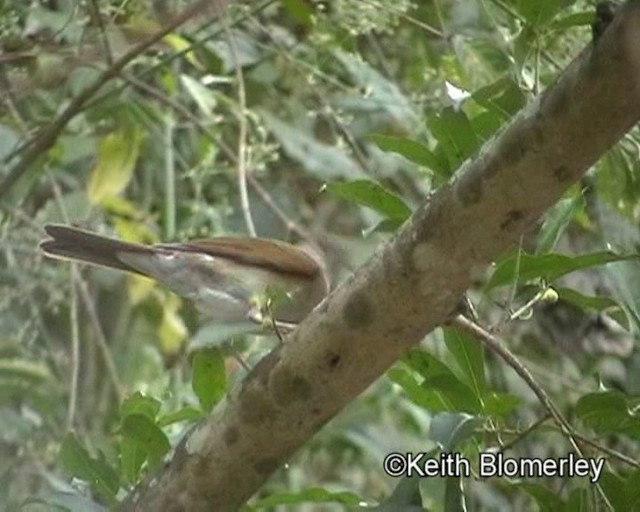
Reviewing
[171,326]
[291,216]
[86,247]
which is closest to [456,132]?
[86,247]

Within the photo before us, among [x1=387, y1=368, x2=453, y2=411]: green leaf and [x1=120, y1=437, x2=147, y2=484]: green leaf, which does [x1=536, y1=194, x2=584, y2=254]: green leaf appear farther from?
[x1=120, y1=437, x2=147, y2=484]: green leaf

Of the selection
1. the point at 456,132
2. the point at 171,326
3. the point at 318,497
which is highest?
the point at 456,132

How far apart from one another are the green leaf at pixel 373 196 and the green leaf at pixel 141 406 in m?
0.28

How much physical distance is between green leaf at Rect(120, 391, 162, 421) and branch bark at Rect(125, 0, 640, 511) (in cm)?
12

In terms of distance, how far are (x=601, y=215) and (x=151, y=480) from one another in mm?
1138

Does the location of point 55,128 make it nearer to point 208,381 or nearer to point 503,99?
point 208,381

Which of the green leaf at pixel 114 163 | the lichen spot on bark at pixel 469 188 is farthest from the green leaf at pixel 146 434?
the green leaf at pixel 114 163

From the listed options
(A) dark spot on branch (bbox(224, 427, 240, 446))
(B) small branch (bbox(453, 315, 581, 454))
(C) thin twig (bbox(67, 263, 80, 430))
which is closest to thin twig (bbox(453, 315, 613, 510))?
(B) small branch (bbox(453, 315, 581, 454))

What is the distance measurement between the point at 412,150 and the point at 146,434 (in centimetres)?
37

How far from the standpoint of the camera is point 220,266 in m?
1.78

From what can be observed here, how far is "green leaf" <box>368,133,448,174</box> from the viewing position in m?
1.37

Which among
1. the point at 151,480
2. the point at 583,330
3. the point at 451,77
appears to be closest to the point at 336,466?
the point at 583,330

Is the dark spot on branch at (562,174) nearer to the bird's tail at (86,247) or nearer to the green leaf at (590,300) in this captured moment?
the green leaf at (590,300)

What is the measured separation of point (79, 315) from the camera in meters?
2.98
